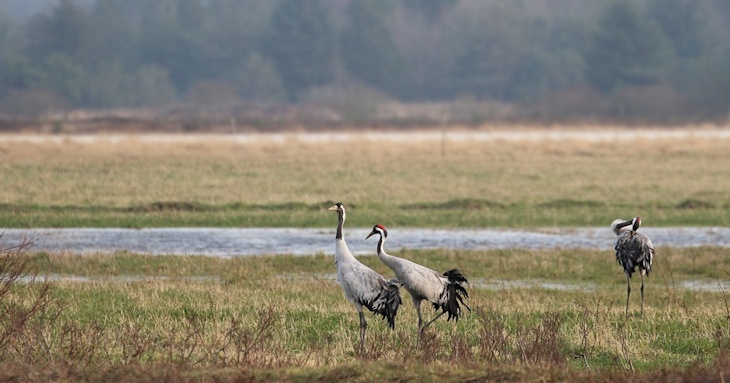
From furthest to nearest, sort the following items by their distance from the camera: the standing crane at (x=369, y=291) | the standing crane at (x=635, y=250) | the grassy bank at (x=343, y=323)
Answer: the standing crane at (x=635, y=250)
the standing crane at (x=369, y=291)
the grassy bank at (x=343, y=323)

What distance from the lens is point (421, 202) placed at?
29.0 metres

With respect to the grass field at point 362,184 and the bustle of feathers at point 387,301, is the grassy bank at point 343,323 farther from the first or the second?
the grass field at point 362,184

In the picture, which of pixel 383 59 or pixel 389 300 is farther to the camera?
pixel 383 59

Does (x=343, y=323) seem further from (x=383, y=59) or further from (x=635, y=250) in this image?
(x=383, y=59)

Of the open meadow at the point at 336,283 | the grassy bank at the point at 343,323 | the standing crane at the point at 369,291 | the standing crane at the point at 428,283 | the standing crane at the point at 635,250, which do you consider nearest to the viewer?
the grassy bank at the point at 343,323

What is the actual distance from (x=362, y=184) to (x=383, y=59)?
230 feet

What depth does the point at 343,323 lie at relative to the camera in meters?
13.2

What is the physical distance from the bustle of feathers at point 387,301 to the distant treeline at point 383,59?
69270 mm

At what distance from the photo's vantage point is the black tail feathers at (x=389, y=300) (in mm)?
11602

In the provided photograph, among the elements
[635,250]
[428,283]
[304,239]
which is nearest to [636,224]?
[635,250]


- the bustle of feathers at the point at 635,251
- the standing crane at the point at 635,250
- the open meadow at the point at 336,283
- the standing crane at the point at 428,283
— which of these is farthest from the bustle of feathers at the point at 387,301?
the bustle of feathers at the point at 635,251

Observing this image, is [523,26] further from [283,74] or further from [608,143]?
[608,143]

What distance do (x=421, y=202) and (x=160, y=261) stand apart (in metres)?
11.3

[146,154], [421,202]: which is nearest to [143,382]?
[421,202]
